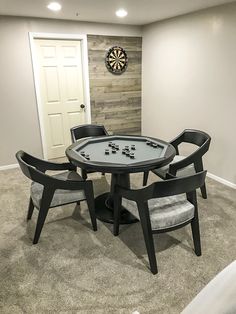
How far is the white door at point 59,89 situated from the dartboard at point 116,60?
0.51m

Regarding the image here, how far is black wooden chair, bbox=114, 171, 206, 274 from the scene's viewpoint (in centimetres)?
181

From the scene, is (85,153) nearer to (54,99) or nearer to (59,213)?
(59,213)

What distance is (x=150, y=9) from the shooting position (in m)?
3.29

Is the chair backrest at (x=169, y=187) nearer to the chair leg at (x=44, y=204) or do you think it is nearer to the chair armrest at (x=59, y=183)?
the chair armrest at (x=59, y=183)

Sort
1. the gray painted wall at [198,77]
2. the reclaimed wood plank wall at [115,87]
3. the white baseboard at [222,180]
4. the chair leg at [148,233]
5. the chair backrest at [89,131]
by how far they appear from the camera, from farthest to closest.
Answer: the reclaimed wood plank wall at [115,87] < the chair backrest at [89,131] < the white baseboard at [222,180] < the gray painted wall at [198,77] < the chair leg at [148,233]

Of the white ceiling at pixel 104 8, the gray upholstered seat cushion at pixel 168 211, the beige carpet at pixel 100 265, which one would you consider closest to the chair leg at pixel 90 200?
the beige carpet at pixel 100 265

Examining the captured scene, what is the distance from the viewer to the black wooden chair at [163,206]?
1.81 meters

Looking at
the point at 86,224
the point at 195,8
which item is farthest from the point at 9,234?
the point at 195,8

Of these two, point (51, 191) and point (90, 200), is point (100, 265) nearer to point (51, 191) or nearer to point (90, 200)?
point (90, 200)

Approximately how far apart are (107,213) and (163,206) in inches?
34.6

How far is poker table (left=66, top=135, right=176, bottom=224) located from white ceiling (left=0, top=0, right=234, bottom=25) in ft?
5.16

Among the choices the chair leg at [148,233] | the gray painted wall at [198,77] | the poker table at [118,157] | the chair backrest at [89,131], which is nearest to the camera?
the chair leg at [148,233]

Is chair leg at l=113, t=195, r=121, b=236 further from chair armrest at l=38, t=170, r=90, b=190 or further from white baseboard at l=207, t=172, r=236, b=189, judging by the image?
white baseboard at l=207, t=172, r=236, b=189

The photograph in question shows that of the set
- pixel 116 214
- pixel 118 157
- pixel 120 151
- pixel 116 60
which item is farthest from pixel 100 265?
pixel 116 60
